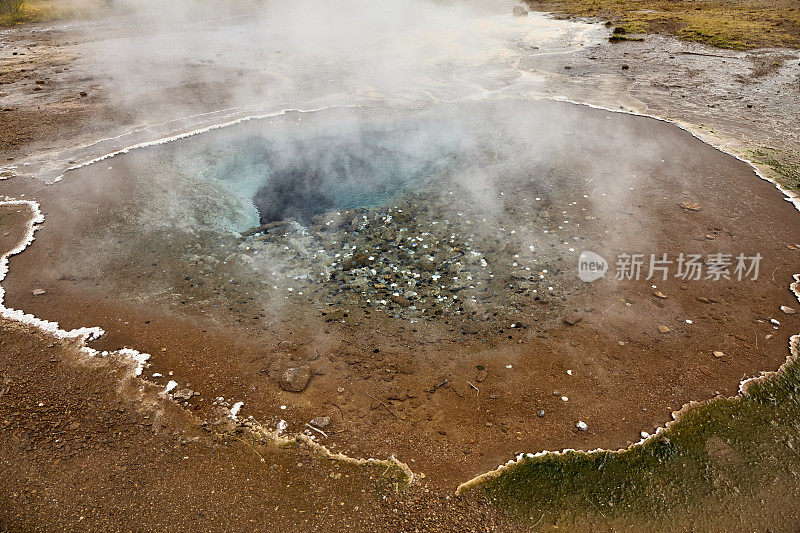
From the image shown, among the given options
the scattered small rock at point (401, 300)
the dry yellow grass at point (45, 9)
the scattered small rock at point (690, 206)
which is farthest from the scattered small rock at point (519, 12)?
the scattered small rock at point (401, 300)

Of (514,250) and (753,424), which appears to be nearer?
(753,424)

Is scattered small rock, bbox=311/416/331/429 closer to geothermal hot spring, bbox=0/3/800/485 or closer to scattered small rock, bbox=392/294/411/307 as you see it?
geothermal hot spring, bbox=0/3/800/485

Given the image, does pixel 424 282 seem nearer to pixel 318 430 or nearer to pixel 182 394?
pixel 318 430

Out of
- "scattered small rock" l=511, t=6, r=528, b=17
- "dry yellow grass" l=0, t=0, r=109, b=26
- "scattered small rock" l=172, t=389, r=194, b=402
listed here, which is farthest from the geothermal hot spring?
"dry yellow grass" l=0, t=0, r=109, b=26

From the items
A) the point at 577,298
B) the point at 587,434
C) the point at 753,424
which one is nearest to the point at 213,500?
the point at 587,434

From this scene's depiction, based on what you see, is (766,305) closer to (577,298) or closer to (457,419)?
(577,298)

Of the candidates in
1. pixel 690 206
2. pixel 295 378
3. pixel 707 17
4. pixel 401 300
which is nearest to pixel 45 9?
pixel 401 300

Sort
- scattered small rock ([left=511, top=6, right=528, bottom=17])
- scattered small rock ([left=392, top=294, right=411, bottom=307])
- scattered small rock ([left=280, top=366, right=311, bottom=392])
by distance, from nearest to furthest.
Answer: scattered small rock ([left=280, top=366, right=311, bottom=392]), scattered small rock ([left=392, top=294, right=411, bottom=307]), scattered small rock ([left=511, top=6, right=528, bottom=17])
